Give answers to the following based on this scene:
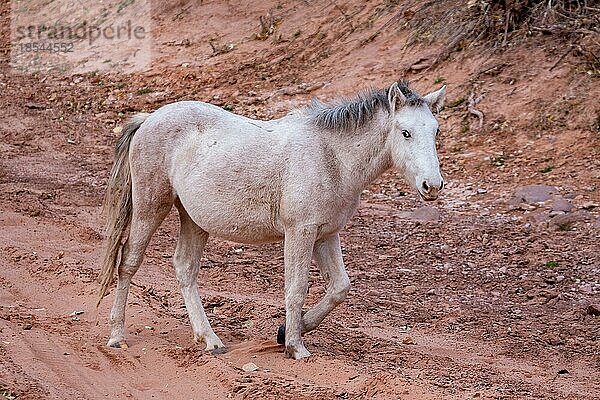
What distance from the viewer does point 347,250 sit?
403 inches

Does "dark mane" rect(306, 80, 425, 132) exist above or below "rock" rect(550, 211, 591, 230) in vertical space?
above

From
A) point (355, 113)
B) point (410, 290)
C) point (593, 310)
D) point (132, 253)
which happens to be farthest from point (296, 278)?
point (593, 310)

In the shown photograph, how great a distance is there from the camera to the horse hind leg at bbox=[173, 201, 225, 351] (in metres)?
7.05

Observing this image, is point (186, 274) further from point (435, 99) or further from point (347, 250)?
point (347, 250)

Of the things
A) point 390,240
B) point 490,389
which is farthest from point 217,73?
point 490,389

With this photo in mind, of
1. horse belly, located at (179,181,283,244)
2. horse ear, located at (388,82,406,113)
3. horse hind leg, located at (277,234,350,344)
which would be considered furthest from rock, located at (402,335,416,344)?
horse ear, located at (388,82,406,113)

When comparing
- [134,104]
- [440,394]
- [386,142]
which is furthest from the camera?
[134,104]

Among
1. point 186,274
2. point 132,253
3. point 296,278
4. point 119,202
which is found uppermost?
point 119,202

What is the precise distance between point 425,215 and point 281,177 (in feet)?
→ 16.0

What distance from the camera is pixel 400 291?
29.7ft

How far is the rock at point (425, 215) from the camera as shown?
36.4ft

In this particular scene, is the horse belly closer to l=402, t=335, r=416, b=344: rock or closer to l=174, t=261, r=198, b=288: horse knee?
l=174, t=261, r=198, b=288: horse knee

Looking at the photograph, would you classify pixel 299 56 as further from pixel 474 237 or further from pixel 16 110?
pixel 474 237

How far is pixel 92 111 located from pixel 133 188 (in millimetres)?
9007
